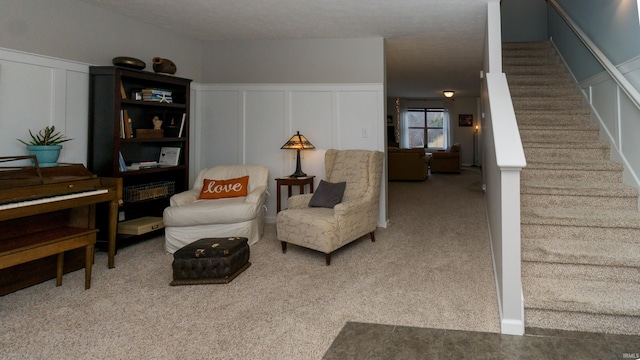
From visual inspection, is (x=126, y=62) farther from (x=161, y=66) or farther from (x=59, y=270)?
(x=59, y=270)

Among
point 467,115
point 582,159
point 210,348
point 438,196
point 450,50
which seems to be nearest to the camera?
point 210,348

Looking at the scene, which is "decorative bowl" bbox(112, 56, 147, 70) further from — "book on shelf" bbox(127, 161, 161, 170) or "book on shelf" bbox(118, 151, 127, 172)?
"book on shelf" bbox(127, 161, 161, 170)

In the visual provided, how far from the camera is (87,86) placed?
335 cm

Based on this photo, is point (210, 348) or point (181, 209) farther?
point (181, 209)

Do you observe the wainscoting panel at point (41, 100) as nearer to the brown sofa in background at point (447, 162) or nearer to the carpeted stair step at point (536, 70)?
the carpeted stair step at point (536, 70)

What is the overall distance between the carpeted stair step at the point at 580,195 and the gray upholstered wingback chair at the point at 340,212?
1.42 metres

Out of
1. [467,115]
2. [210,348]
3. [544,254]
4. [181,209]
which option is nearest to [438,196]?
[544,254]

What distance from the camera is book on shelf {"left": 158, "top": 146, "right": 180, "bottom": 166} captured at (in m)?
3.98

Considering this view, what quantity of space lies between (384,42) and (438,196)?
321cm

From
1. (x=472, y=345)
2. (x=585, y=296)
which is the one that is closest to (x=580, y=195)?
(x=585, y=296)

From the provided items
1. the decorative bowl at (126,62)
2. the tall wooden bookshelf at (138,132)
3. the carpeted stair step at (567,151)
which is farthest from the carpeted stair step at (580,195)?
the decorative bowl at (126,62)

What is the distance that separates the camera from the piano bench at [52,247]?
7.04 feet

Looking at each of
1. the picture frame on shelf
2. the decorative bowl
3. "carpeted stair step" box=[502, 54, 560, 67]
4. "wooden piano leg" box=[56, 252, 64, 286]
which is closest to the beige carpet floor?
"wooden piano leg" box=[56, 252, 64, 286]

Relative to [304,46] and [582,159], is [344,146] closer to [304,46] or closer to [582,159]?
[304,46]
